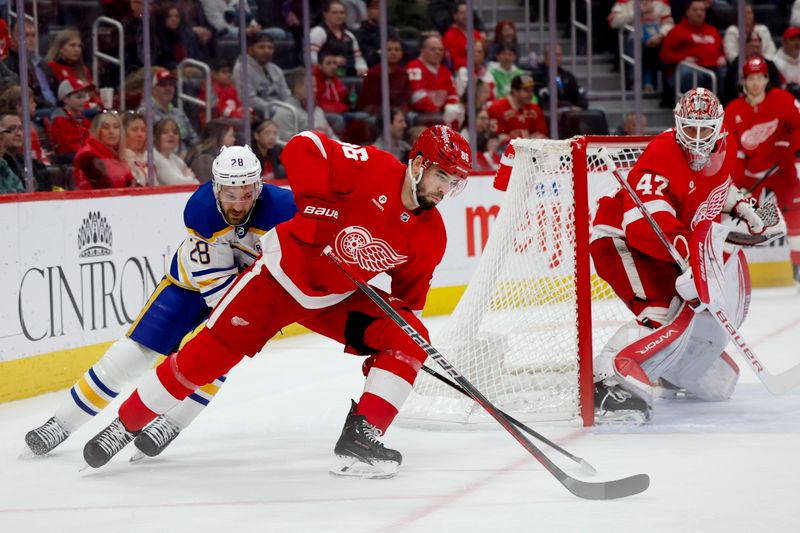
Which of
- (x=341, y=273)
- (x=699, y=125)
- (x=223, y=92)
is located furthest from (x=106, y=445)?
(x=223, y=92)

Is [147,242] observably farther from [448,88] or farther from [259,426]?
[448,88]

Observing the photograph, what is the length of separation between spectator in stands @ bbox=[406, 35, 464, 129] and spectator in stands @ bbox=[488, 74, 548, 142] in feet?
1.00

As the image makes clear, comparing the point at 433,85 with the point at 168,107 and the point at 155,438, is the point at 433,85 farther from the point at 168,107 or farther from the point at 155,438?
the point at 155,438

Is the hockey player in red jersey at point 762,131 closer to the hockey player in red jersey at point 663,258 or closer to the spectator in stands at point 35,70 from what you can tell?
the hockey player in red jersey at point 663,258

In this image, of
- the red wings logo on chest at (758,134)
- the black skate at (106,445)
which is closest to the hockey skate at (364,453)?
the black skate at (106,445)

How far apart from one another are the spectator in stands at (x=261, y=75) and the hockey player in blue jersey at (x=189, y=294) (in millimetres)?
2902

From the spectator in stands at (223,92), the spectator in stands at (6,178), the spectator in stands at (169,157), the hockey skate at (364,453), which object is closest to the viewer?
the hockey skate at (364,453)

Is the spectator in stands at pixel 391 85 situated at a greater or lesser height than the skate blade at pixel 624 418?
greater

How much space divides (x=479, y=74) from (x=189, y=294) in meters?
4.31

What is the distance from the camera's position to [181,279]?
3.48 meters

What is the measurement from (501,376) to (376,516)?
124 cm

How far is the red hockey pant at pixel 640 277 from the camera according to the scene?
13.2 ft

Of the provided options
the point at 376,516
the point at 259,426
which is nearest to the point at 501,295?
the point at 259,426

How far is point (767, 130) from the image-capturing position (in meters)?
A: 6.85
